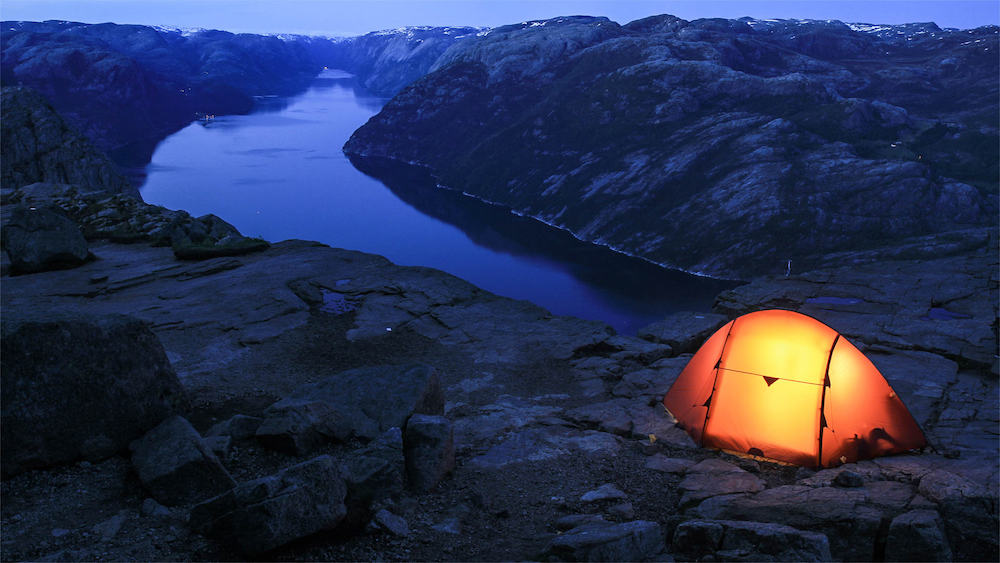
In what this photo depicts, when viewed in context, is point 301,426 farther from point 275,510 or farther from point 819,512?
point 819,512

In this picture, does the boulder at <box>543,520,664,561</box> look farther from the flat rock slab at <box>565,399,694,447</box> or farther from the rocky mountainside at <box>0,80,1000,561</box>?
the flat rock slab at <box>565,399,694,447</box>

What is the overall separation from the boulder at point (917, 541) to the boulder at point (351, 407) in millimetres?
8230

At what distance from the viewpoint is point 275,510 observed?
7.87m

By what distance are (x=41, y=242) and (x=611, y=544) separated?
96.0ft

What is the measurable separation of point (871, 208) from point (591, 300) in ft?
162

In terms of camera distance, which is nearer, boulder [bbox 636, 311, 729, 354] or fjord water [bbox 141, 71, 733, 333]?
boulder [bbox 636, 311, 729, 354]

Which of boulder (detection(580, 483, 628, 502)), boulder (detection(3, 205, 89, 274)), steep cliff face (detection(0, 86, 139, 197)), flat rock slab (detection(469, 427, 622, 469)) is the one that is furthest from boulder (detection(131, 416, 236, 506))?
steep cliff face (detection(0, 86, 139, 197))

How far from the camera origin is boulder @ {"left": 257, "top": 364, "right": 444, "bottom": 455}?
36.6ft

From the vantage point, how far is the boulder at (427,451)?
10.8 meters

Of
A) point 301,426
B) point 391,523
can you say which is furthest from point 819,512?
point 301,426

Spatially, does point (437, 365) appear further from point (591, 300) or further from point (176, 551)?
point (591, 300)

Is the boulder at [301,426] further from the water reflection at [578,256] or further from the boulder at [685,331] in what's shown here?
the water reflection at [578,256]

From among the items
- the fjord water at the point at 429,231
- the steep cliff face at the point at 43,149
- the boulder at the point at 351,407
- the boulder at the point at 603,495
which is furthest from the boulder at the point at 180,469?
the fjord water at the point at 429,231

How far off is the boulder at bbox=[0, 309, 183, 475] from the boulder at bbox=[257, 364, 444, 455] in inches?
82.3
